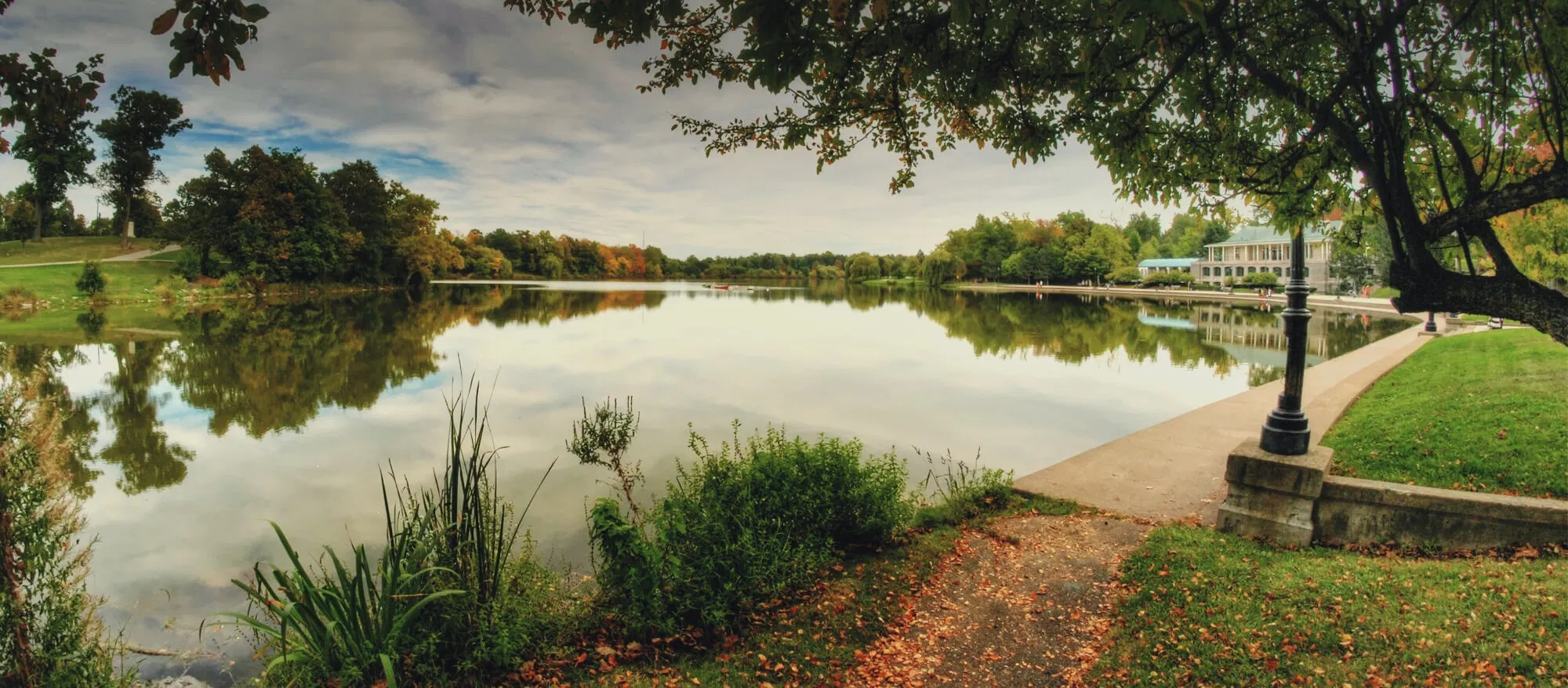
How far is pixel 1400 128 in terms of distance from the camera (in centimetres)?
385

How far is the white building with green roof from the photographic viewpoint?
66.2 m

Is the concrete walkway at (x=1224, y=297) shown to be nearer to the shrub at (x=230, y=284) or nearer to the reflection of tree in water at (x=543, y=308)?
the reflection of tree in water at (x=543, y=308)

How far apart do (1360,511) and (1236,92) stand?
321cm

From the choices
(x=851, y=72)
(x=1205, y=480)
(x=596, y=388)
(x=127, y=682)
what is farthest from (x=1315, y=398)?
(x=127, y=682)

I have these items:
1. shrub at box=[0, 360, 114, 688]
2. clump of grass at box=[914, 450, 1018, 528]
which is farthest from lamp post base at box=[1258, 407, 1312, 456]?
shrub at box=[0, 360, 114, 688]

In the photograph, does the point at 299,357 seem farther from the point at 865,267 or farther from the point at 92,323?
the point at 865,267

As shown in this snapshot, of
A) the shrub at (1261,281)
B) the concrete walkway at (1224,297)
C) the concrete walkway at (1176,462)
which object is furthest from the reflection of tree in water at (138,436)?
the shrub at (1261,281)

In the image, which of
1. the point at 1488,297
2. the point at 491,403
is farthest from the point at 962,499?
the point at 491,403

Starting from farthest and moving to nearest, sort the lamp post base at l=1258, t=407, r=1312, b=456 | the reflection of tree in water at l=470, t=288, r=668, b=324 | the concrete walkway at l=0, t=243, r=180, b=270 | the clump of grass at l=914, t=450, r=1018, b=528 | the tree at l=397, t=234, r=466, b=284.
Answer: the tree at l=397, t=234, r=466, b=284 → the concrete walkway at l=0, t=243, r=180, b=270 → the reflection of tree in water at l=470, t=288, r=668, b=324 → the clump of grass at l=914, t=450, r=1018, b=528 → the lamp post base at l=1258, t=407, r=1312, b=456

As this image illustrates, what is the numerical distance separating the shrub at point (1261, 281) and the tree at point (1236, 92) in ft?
211

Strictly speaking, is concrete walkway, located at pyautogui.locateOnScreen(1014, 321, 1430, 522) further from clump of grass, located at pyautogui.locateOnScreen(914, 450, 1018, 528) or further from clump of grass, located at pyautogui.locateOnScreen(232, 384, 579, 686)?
clump of grass, located at pyautogui.locateOnScreen(232, 384, 579, 686)

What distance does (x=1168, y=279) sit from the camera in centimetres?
7400

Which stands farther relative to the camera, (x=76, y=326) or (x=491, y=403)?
(x=76, y=326)

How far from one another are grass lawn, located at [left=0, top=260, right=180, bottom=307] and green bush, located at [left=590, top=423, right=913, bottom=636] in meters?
46.4
